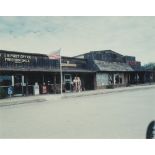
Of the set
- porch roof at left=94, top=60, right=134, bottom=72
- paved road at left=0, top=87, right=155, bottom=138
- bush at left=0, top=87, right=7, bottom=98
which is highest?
porch roof at left=94, top=60, right=134, bottom=72

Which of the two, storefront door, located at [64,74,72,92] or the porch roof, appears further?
the porch roof

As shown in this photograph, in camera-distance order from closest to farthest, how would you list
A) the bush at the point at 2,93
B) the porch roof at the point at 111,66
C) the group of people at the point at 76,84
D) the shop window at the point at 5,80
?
the bush at the point at 2,93 → the shop window at the point at 5,80 → the group of people at the point at 76,84 → the porch roof at the point at 111,66

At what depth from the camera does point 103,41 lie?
54.0 ft

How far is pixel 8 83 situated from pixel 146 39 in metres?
12.0

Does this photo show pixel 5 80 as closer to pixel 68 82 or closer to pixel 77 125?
pixel 68 82

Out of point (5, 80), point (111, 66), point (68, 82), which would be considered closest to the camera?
point (5, 80)

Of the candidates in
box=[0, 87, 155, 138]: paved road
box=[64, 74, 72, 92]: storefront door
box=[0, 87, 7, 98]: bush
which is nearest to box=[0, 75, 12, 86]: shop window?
box=[0, 87, 7, 98]: bush

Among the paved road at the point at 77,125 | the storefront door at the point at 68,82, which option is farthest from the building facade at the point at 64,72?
the paved road at the point at 77,125

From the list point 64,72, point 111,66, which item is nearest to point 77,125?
point 64,72

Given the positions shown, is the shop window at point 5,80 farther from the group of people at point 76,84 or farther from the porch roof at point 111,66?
the porch roof at point 111,66

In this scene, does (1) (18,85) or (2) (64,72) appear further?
(2) (64,72)

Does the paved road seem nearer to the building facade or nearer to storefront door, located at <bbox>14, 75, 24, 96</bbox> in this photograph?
the building facade
